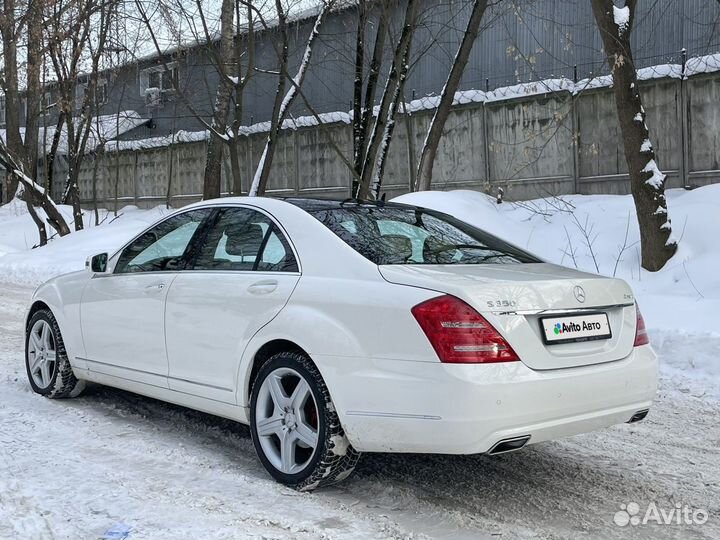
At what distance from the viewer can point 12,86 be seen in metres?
21.5

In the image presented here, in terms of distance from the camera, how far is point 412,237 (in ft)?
14.0

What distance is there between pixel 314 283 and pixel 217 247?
100 centimetres

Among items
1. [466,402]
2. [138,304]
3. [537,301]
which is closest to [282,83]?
[138,304]

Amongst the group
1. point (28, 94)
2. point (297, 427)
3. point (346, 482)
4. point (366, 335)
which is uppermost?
point (28, 94)

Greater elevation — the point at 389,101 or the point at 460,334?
the point at 389,101

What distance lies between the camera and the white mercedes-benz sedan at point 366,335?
11.0 feet

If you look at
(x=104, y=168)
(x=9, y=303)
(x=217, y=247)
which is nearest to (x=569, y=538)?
(x=217, y=247)

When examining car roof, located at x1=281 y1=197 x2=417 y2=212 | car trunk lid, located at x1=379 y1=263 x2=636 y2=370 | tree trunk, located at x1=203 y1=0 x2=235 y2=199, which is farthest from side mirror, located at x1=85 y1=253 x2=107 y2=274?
tree trunk, located at x1=203 y1=0 x2=235 y2=199

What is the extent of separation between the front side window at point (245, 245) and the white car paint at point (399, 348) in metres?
0.06

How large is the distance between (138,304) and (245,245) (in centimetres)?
97

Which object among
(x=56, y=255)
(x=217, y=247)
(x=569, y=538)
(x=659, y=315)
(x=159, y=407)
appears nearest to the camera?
(x=569, y=538)

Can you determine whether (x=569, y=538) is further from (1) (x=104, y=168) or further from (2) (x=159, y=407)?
(1) (x=104, y=168)

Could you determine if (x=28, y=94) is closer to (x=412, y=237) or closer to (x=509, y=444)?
(x=412, y=237)

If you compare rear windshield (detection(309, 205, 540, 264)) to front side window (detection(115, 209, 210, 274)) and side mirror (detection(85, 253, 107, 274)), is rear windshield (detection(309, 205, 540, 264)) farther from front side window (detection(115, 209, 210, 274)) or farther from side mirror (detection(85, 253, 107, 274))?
side mirror (detection(85, 253, 107, 274))
